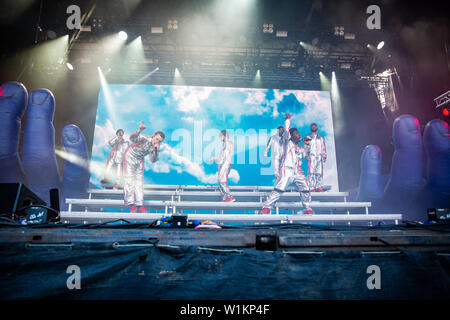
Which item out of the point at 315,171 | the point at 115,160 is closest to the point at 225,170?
the point at 315,171

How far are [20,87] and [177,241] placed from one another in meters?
5.02

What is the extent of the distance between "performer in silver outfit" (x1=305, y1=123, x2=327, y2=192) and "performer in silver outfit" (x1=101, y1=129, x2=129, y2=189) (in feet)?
15.0

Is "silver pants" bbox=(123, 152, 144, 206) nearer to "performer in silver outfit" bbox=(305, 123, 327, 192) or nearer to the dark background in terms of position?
the dark background

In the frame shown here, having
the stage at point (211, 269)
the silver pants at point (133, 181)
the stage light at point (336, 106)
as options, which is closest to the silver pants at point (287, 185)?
the silver pants at point (133, 181)

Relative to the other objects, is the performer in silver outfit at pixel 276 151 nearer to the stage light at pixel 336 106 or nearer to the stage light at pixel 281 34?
the stage light at pixel 281 34

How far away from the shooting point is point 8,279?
1463 millimetres

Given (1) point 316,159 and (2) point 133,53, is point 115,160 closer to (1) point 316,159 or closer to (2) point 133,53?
(2) point 133,53

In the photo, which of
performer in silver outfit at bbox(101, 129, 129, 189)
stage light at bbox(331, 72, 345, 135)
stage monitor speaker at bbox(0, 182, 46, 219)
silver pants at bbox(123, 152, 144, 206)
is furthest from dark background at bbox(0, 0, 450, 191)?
stage monitor speaker at bbox(0, 182, 46, 219)

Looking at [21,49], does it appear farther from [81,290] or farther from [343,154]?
[343,154]

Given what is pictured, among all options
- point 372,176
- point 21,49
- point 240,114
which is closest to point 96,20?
point 21,49

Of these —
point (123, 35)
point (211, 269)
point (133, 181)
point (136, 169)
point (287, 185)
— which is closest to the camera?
point (211, 269)

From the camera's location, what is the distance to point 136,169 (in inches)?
251

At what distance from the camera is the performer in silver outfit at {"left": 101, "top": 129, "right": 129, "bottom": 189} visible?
23.8 feet

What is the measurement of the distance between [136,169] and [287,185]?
10.5ft
